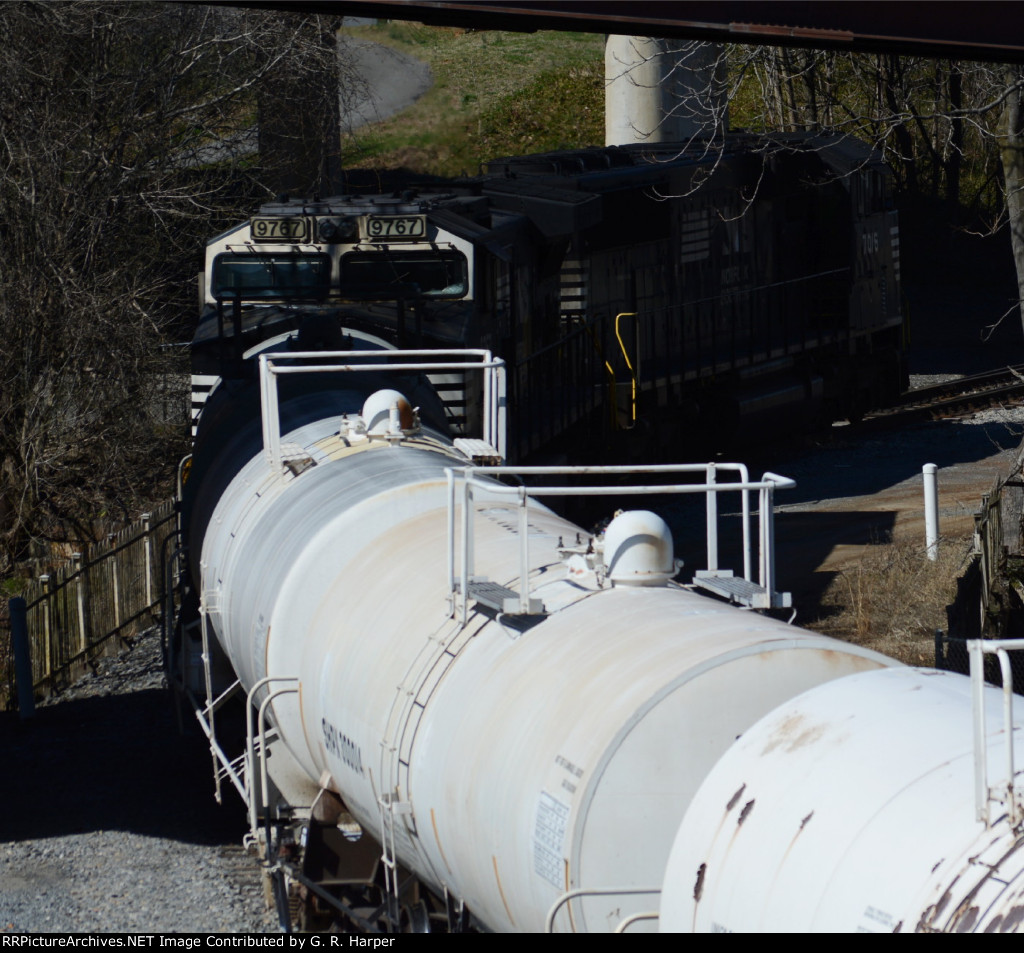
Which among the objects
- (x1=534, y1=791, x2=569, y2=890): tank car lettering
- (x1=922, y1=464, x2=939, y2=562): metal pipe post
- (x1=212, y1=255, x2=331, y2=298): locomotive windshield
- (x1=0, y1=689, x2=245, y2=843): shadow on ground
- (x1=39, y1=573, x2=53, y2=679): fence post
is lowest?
(x1=0, y1=689, x2=245, y2=843): shadow on ground

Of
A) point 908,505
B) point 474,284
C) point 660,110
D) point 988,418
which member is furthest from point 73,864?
point 660,110

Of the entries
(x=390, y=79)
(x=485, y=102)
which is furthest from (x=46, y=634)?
(x=390, y=79)

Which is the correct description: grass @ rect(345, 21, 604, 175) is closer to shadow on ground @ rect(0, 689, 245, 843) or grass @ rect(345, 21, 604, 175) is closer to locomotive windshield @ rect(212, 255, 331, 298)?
locomotive windshield @ rect(212, 255, 331, 298)

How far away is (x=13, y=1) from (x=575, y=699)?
1823cm

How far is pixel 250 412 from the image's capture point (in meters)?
11.6

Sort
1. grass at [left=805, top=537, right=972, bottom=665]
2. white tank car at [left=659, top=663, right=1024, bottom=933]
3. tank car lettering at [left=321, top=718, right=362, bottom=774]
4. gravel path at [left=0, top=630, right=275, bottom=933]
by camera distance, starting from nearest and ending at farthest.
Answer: white tank car at [left=659, top=663, right=1024, bottom=933]
tank car lettering at [left=321, top=718, right=362, bottom=774]
gravel path at [left=0, top=630, right=275, bottom=933]
grass at [left=805, top=537, right=972, bottom=665]

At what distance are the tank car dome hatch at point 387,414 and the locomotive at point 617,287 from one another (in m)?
2.45

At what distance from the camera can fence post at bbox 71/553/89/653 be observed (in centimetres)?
1484

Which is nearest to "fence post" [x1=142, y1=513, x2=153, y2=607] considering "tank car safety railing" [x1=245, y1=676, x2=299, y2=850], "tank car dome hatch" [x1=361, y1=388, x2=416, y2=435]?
"tank car dome hatch" [x1=361, y1=388, x2=416, y2=435]

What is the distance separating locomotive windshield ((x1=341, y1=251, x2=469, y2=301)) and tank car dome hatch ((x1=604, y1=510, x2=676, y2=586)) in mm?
9649

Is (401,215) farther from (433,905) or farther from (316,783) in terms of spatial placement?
(433,905)

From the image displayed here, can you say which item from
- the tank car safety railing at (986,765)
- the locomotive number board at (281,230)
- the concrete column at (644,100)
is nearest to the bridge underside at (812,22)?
the tank car safety railing at (986,765)

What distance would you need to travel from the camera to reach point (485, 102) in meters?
50.0

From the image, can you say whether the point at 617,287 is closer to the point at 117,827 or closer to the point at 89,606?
the point at 89,606
